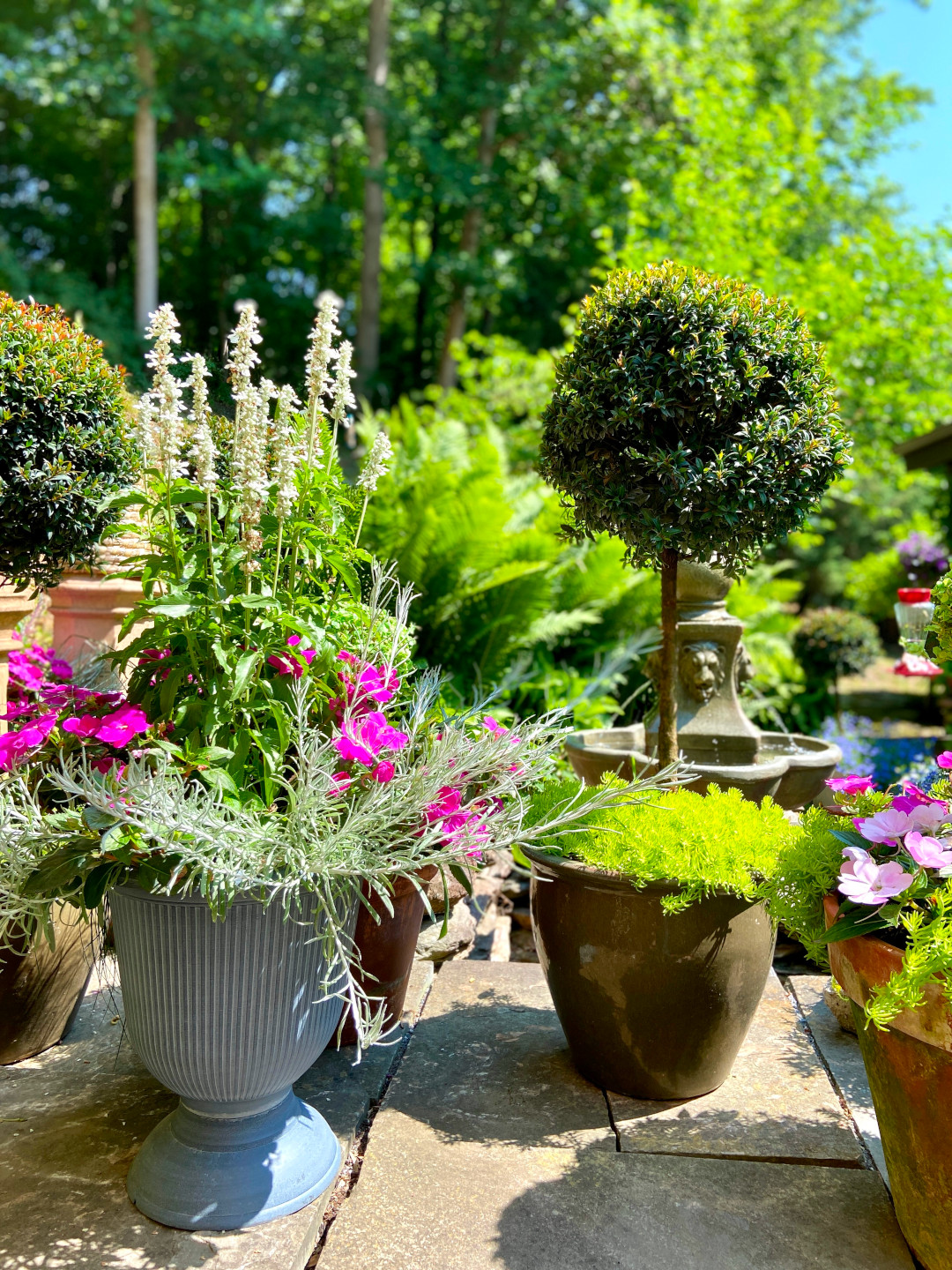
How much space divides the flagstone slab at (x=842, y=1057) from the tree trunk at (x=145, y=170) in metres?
11.2

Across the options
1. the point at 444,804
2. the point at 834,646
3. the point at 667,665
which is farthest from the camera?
the point at 834,646

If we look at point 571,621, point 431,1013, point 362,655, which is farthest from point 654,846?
point 571,621

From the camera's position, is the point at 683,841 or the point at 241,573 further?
the point at 683,841

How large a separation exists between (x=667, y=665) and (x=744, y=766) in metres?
0.67

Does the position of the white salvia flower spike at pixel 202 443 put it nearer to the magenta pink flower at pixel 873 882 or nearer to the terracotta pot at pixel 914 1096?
the magenta pink flower at pixel 873 882

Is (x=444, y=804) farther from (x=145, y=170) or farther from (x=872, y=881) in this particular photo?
(x=145, y=170)

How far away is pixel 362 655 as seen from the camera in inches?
82.5

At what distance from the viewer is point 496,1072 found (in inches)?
→ 99.8

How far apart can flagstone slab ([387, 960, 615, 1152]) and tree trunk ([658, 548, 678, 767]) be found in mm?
880

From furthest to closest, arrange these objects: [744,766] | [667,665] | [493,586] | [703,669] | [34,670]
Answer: [493,586] → [703,669] → [744,766] → [667,665] → [34,670]

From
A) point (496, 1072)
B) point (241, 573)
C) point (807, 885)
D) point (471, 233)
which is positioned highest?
point (471, 233)

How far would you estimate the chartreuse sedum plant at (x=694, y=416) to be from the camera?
8.68 ft

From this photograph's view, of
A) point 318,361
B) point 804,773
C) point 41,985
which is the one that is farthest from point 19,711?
point 804,773

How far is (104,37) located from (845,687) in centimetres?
1222
